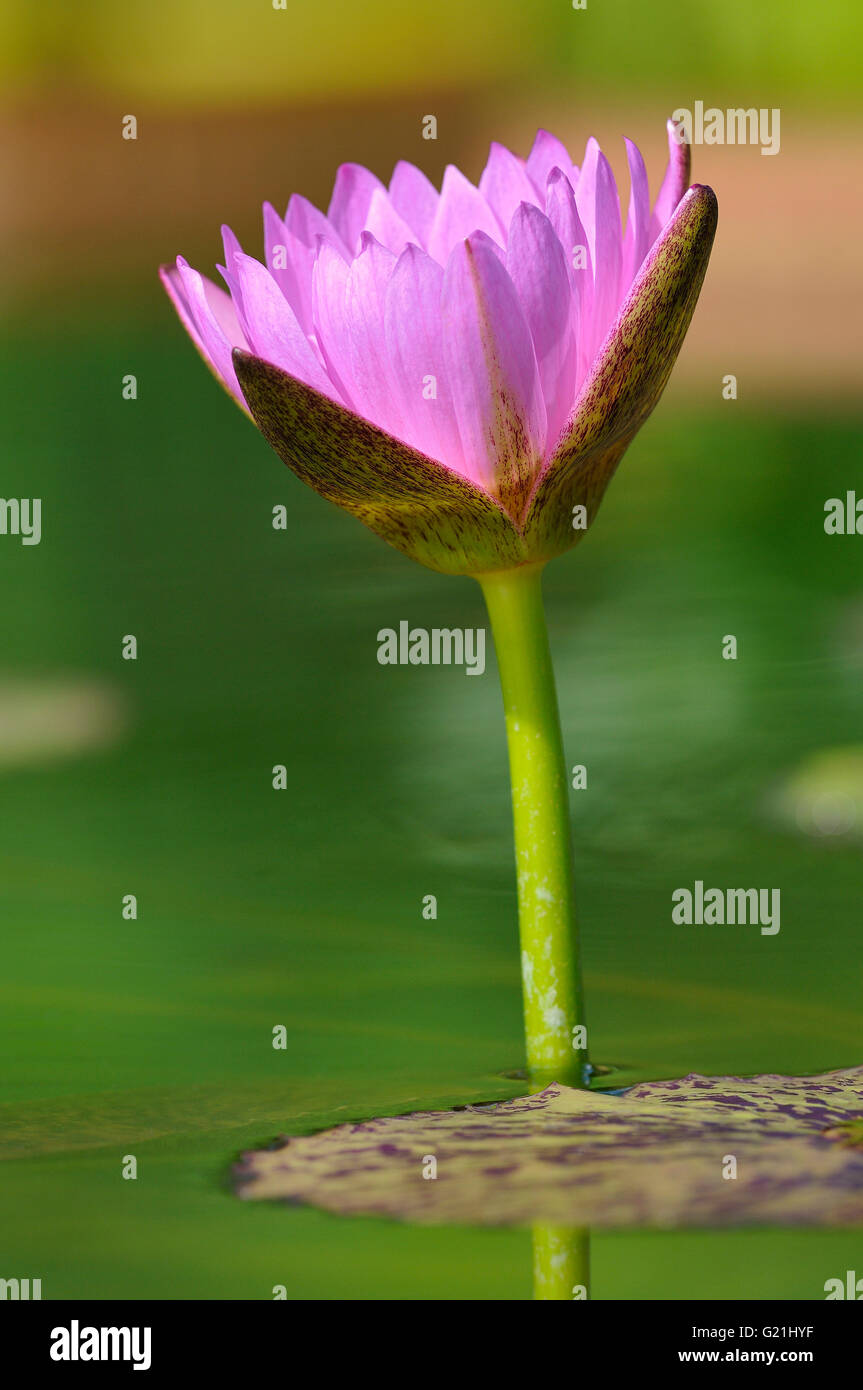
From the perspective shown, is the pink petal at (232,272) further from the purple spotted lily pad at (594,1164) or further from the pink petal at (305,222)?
the purple spotted lily pad at (594,1164)

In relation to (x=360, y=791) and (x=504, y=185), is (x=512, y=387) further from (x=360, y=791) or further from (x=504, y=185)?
(x=360, y=791)

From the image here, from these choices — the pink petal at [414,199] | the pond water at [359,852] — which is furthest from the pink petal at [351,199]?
the pond water at [359,852]

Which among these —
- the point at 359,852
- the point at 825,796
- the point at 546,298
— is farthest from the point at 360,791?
the point at 546,298

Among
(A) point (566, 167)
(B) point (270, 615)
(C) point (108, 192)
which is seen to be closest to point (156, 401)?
(B) point (270, 615)

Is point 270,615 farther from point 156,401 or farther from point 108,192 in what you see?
point 108,192

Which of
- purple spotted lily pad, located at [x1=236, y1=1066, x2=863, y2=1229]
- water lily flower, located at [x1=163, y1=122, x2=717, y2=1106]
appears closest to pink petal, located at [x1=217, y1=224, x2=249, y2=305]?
water lily flower, located at [x1=163, y1=122, x2=717, y2=1106]
